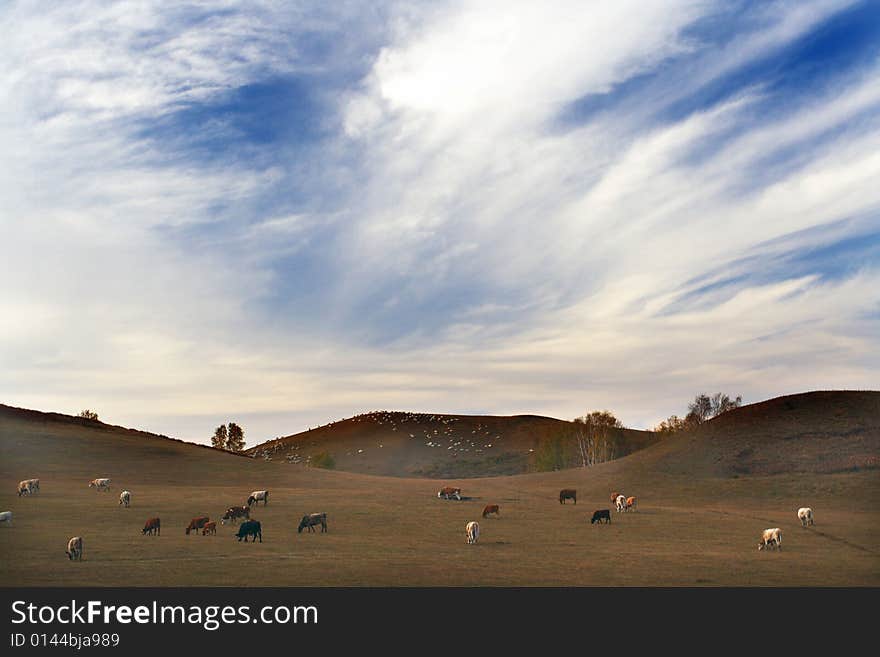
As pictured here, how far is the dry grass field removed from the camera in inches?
1207

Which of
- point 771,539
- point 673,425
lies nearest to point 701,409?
point 673,425

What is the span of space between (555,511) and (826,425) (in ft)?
157

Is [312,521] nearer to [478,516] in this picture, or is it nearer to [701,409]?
[478,516]

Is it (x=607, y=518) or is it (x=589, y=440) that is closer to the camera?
(x=607, y=518)

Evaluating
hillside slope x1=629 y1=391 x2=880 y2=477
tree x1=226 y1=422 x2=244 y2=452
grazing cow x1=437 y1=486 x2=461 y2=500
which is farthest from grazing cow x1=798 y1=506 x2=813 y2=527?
tree x1=226 y1=422 x2=244 y2=452

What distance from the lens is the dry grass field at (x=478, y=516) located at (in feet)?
101

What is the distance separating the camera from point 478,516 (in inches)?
2151

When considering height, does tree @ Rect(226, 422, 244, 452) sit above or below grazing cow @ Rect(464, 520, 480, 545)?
above

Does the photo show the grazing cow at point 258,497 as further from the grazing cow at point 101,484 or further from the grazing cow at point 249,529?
the grazing cow at point 249,529

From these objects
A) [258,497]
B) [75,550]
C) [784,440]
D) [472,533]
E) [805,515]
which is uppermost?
[784,440]

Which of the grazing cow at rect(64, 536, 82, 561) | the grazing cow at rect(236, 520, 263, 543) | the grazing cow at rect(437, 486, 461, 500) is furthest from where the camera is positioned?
the grazing cow at rect(437, 486, 461, 500)

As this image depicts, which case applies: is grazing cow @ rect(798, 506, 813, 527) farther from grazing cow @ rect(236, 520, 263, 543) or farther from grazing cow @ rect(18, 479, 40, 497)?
grazing cow @ rect(18, 479, 40, 497)

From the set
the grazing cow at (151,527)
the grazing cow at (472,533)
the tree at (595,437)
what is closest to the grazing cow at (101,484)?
the grazing cow at (151,527)
